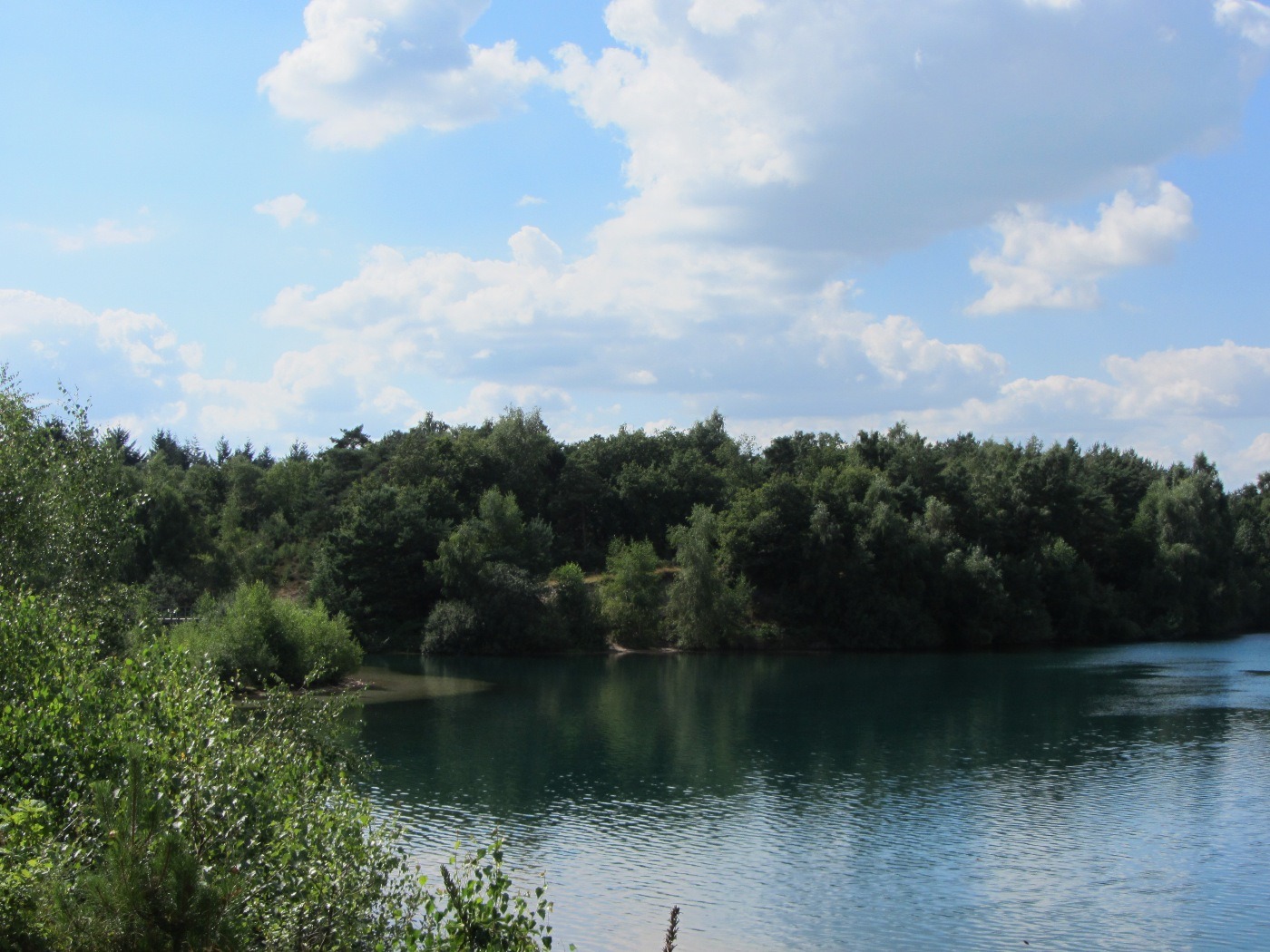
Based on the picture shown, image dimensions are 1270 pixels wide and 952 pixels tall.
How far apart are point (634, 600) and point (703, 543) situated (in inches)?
242

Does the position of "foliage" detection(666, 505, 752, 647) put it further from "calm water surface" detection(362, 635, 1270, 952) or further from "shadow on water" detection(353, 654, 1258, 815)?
"calm water surface" detection(362, 635, 1270, 952)

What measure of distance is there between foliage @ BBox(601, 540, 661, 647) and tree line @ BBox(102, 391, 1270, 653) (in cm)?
14

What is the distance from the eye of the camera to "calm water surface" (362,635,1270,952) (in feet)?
65.6

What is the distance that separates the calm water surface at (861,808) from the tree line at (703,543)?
19.9m

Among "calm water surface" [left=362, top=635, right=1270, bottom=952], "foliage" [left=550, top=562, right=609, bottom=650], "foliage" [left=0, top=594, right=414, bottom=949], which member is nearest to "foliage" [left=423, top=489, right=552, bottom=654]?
"foliage" [left=550, top=562, right=609, bottom=650]

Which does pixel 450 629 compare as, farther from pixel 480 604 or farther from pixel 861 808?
pixel 861 808

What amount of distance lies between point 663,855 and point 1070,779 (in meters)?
14.8

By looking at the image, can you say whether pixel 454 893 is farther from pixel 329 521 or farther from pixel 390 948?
pixel 329 521

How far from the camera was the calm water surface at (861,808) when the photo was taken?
65.6ft

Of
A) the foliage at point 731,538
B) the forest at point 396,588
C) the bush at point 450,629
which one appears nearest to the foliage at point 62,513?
the forest at point 396,588

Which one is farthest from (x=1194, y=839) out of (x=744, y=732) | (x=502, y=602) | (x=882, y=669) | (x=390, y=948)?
(x=502, y=602)

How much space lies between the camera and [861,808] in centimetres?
2831

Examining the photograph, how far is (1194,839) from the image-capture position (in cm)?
2550

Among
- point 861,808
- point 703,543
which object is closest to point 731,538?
point 703,543
